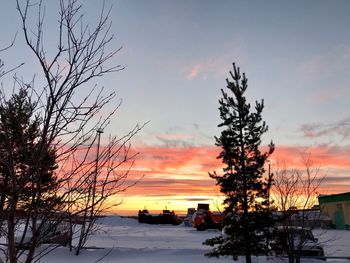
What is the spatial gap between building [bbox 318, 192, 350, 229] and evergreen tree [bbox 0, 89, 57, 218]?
48607mm

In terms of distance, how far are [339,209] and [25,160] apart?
5173cm

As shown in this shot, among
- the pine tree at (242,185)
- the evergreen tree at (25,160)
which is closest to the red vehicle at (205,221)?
the pine tree at (242,185)

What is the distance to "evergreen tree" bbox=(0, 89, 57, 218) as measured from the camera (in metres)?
2.82

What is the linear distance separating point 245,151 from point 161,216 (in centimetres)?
4640

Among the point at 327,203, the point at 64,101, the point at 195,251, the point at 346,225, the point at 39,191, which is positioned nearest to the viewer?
the point at 39,191

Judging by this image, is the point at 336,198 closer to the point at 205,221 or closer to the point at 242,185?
the point at 205,221

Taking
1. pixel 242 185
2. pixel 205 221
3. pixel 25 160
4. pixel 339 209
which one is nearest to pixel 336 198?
pixel 339 209

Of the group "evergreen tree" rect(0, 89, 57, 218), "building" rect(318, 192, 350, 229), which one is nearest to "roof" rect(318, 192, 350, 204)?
"building" rect(318, 192, 350, 229)

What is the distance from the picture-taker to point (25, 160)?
10.6 ft

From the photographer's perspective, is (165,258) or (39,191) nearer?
(39,191)

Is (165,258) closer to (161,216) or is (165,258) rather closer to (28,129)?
(28,129)

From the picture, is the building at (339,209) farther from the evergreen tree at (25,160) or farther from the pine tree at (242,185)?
the evergreen tree at (25,160)

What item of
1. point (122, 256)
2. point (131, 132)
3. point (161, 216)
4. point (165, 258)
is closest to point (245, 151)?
point (165, 258)

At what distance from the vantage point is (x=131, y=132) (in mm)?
3475
